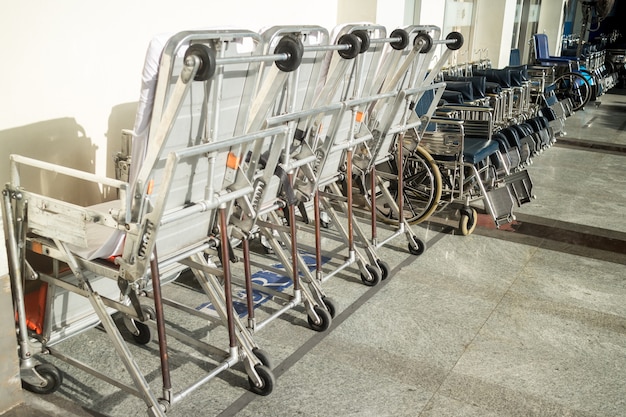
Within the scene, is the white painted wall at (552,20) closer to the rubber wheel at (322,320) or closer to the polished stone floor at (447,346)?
the polished stone floor at (447,346)

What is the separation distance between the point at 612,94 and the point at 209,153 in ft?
43.0

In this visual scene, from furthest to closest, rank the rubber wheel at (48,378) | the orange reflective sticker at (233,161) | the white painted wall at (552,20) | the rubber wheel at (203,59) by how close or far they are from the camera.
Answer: the white painted wall at (552,20)
the rubber wheel at (48,378)
the orange reflective sticker at (233,161)
the rubber wheel at (203,59)

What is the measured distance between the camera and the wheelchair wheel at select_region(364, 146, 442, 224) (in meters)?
4.37

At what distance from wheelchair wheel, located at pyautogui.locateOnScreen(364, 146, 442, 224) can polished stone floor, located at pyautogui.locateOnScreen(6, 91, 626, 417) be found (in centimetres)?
22

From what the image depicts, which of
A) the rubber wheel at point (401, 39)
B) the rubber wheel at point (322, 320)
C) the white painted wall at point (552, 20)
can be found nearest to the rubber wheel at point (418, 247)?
the rubber wheel at point (322, 320)

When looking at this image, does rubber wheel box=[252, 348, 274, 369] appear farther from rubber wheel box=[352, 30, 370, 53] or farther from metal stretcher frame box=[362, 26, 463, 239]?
rubber wheel box=[352, 30, 370, 53]

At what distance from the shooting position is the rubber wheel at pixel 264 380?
2.60 m

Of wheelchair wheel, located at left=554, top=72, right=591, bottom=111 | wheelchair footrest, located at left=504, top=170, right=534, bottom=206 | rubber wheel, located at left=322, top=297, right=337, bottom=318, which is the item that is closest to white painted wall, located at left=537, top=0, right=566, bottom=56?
wheelchair wheel, located at left=554, top=72, right=591, bottom=111

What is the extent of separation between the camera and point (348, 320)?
3.31 meters

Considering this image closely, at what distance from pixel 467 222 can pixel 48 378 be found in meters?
3.09

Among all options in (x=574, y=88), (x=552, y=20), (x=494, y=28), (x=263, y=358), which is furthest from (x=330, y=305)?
(x=552, y=20)

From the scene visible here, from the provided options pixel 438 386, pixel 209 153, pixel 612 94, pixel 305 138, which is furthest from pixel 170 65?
pixel 612 94

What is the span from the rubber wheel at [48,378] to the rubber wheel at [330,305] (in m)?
1.30

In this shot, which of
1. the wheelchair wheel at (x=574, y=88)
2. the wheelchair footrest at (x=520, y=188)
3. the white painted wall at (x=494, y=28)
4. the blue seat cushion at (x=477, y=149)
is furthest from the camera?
the wheelchair wheel at (x=574, y=88)
